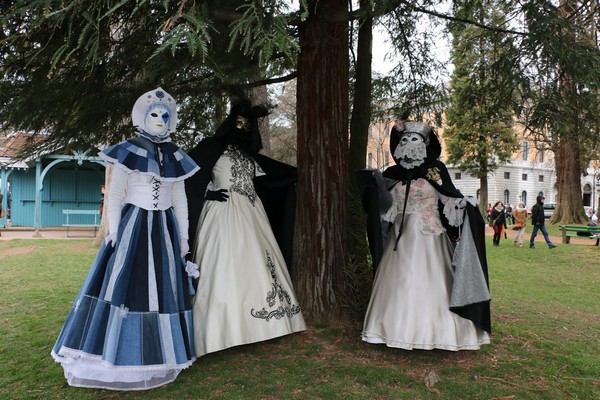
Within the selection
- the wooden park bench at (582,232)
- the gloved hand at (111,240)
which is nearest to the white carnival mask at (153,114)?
the gloved hand at (111,240)

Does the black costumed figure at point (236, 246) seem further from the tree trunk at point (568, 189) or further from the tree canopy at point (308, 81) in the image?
the tree trunk at point (568, 189)

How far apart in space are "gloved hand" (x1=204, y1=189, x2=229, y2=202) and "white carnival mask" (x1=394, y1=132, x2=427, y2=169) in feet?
4.74

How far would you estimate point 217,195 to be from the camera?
3697mm

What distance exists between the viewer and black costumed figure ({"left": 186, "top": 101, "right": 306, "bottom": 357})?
135 inches

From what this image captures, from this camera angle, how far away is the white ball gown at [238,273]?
342 centimetres

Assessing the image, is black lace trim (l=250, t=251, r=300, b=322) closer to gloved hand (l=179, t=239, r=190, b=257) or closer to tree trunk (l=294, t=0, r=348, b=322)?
tree trunk (l=294, t=0, r=348, b=322)

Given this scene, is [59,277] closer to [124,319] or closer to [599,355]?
[124,319]

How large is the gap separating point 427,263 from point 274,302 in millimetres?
1194

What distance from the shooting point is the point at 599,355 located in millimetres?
4066

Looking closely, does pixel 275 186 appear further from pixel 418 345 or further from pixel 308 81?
pixel 418 345

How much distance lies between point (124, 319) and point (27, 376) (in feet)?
3.62

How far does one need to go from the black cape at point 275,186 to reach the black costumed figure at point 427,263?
2.53 feet

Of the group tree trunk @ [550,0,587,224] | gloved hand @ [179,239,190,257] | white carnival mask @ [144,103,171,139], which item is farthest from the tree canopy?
tree trunk @ [550,0,587,224]

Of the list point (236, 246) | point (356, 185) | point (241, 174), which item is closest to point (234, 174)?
point (241, 174)
